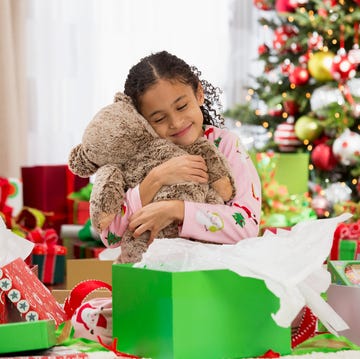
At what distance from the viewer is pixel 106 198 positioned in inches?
51.6

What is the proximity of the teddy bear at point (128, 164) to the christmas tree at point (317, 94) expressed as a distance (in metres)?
2.48

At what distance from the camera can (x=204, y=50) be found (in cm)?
502

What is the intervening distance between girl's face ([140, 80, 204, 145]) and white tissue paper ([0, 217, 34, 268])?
0.30m

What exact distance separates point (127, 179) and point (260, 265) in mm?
386

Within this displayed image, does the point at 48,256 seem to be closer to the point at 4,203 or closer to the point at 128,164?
the point at 4,203

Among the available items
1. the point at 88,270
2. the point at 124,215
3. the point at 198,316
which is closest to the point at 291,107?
the point at 88,270

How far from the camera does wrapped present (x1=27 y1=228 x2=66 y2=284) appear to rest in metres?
3.13

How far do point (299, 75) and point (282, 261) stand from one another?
3465 millimetres

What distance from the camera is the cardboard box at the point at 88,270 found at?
6.29 ft

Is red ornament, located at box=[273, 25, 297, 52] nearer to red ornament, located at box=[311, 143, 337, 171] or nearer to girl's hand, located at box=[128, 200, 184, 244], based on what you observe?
red ornament, located at box=[311, 143, 337, 171]

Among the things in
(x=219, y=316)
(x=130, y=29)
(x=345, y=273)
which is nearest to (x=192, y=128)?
(x=345, y=273)

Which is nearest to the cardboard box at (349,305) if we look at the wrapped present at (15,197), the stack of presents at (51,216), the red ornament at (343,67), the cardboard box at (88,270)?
the cardboard box at (88,270)

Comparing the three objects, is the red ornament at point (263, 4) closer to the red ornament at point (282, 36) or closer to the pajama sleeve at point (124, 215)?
the red ornament at point (282, 36)

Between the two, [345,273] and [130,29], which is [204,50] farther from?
[345,273]
